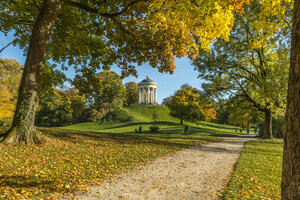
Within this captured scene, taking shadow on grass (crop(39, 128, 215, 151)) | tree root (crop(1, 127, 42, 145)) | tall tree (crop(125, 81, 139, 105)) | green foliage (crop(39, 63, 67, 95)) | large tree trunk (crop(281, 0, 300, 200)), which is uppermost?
tall tree (crop(125, 81, 139, 105))

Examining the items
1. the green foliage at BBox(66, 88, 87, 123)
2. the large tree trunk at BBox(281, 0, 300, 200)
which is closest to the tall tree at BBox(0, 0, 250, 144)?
the large tree trunk at BBox(281, 0, 300, 200)

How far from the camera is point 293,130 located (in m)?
1.86

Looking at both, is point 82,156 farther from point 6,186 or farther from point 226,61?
point 226,61

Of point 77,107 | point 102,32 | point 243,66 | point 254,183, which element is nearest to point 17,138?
point 102,32

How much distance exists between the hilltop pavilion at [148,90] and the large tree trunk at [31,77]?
2147 inches

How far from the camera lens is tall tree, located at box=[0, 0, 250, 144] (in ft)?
18.9

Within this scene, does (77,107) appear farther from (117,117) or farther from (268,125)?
(268,125)

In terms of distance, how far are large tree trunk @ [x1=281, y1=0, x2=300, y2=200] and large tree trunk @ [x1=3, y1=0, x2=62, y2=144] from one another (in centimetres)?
860

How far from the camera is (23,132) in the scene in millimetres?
7836

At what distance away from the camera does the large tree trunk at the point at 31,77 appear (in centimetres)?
762

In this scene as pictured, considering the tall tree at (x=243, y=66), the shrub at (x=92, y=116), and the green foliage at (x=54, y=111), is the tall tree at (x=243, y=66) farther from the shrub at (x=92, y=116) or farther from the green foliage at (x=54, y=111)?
the green foliage at (x=54, y=111)

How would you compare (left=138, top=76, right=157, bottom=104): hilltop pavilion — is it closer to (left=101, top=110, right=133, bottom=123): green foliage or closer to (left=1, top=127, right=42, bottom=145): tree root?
(left=101, top=110, right=133, bottom=123): green foliage

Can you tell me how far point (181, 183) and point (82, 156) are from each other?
14.4 ft

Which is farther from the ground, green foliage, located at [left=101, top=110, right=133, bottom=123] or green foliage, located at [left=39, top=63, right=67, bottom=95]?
green foliage, located at [left=39, top=63, right=67, bottom=95]
